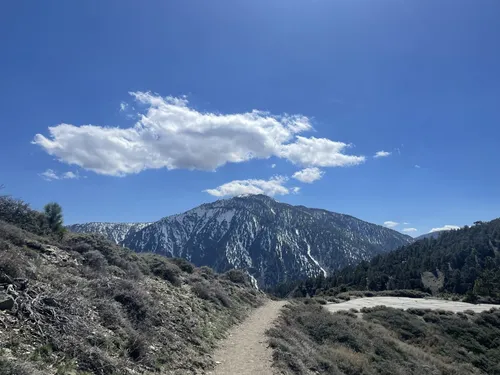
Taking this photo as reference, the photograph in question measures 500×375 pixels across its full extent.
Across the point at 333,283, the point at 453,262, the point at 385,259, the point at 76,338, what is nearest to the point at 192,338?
the point at 76,338

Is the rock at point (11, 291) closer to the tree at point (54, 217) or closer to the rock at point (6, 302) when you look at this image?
the rock at point (6, 302)

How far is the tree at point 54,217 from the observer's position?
25.0 m

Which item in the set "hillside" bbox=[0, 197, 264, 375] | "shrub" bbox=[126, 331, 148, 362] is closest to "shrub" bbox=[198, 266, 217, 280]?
"hillside" bbox=[0, 197, 264, 375]

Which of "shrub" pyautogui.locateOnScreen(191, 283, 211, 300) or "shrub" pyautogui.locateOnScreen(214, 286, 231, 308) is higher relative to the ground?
"shrub" pyautogui.locateOnScreen(191, 283, 211, 300)

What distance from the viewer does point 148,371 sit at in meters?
10.5

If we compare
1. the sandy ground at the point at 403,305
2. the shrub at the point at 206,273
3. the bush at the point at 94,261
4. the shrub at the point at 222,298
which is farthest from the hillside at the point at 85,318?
the sandy ground at the point at 403,305

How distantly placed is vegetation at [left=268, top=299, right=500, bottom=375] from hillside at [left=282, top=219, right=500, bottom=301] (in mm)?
36444

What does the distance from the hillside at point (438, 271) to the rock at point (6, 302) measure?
6985 cm

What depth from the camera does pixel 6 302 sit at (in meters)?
9.52

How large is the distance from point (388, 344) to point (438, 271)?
11624 centimetres

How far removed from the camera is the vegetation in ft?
57.9

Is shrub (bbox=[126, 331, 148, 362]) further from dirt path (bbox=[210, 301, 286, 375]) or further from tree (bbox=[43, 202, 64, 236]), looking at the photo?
tree (bbox=[43, 202, 64, 236])

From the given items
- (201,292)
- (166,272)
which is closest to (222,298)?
(201,292)

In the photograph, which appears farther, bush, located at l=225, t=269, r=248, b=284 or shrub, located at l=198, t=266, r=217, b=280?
bush, located at l=225, t=269, r=248, b=284
